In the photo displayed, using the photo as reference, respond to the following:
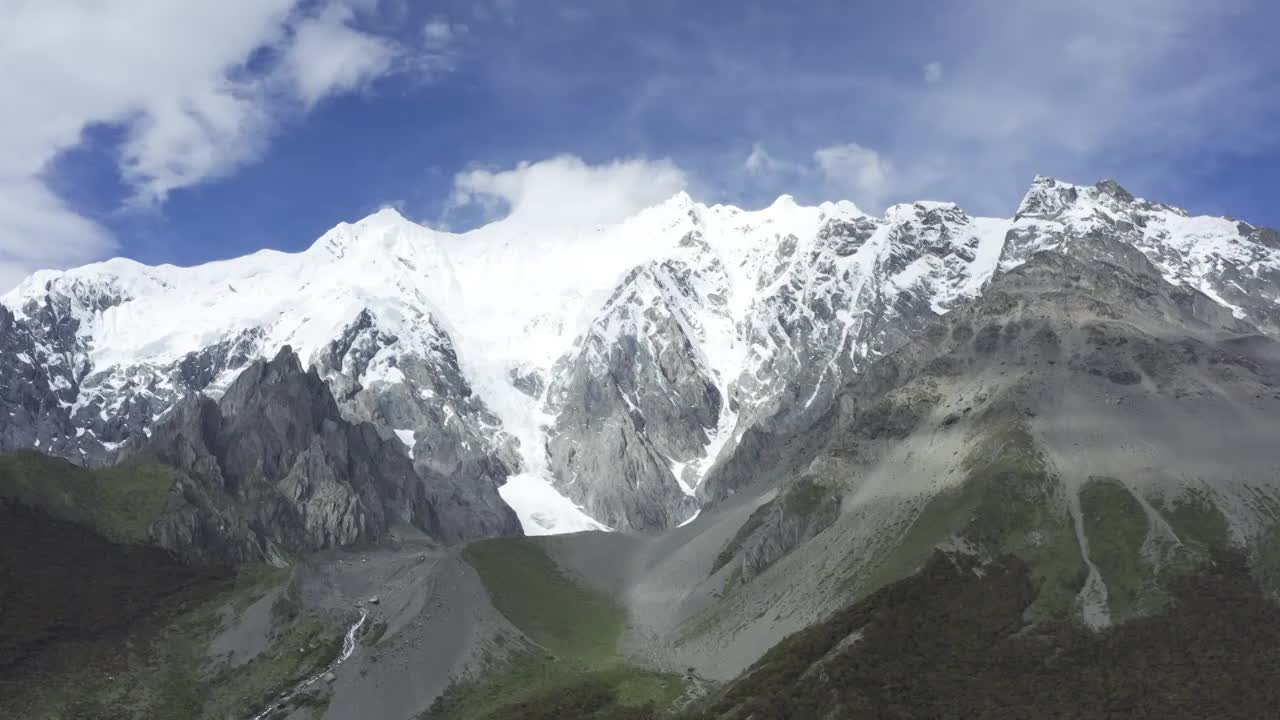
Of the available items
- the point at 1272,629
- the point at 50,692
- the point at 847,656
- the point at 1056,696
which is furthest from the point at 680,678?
the point at 50,692

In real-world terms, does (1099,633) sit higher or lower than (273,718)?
lower

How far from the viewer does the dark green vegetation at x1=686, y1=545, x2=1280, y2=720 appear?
158 metres

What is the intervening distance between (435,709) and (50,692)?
66.5 meters

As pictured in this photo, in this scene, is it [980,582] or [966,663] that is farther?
[980,582]

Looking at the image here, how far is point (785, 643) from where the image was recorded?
18925 cm

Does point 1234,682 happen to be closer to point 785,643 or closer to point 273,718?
point 785,643

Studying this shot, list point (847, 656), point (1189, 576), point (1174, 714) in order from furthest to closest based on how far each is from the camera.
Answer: point (1189, 576) < point (847, 656) < point (1174, 714)

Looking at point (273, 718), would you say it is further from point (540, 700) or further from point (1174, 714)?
point (1174, 714)

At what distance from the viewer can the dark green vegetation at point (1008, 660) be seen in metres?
158

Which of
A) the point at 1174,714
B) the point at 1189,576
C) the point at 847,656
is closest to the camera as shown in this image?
the point at 1174,714

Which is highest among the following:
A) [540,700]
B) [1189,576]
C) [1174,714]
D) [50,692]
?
[50,692]

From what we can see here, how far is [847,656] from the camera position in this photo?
555 feet

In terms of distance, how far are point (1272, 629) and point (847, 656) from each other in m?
65.0

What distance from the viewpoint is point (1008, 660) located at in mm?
170750
